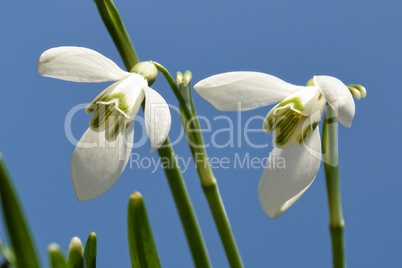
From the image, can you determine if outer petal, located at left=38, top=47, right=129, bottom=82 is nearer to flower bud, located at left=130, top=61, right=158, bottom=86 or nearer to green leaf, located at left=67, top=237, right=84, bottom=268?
flower bud, located at left=130, top=61, right=158, bottom=86

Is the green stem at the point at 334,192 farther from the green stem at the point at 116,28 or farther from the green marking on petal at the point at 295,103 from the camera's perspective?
the green stem at the point at 116,28

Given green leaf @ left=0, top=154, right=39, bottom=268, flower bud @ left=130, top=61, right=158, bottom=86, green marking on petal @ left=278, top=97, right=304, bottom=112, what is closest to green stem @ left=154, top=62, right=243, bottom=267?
flower bud @ left=130, top=61, right=158, bottom=86

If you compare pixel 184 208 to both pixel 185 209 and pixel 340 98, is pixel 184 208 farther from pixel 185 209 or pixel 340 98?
pixel 340 98

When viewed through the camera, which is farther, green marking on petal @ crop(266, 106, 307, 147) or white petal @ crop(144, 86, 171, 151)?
green marking on petal @ crop(266, 106, 307, 147)

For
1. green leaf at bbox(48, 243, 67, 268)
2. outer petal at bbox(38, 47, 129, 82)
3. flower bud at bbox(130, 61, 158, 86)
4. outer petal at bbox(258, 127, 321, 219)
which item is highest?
outer petal at bbox(38, 47, 129, 82)

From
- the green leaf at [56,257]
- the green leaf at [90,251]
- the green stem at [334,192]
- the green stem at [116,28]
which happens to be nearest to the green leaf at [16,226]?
the green leaf at [56,257]

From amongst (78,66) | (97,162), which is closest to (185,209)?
(97,162)

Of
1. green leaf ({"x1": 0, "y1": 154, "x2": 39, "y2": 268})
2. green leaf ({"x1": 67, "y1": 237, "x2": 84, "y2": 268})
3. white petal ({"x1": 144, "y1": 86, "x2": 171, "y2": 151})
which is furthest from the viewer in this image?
green leaf ({"x1": 67, "y1": 237, "x2": 84, "y2": 268})
